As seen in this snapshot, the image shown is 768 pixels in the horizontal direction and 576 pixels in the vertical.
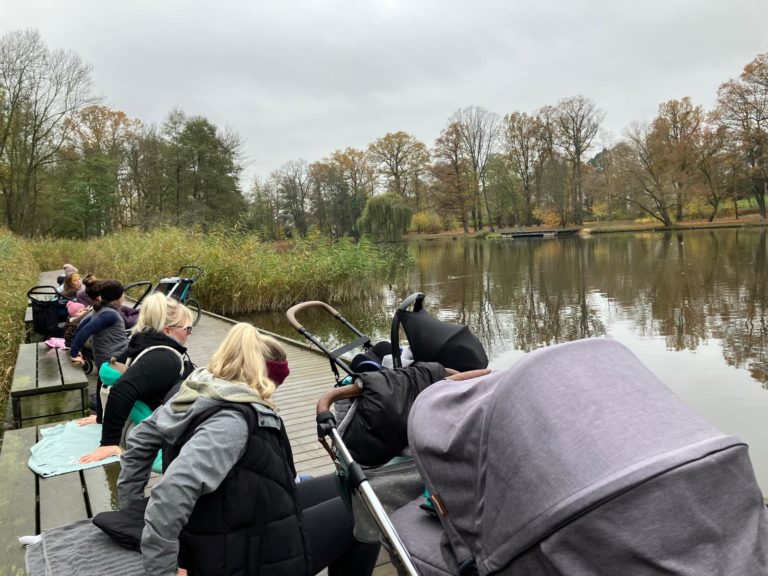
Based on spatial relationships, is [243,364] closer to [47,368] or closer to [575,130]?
[47,368]

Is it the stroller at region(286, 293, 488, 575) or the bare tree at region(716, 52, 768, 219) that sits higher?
the bare tree at region(716, 52, 768, 219)

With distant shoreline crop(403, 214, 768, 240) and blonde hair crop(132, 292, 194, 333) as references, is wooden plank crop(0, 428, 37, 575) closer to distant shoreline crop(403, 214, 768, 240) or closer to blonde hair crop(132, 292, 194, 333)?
blonde hair crop(132, 292, 194, 333)

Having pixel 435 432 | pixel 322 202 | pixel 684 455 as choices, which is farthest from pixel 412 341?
pixel 322 202

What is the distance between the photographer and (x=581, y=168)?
168 ft

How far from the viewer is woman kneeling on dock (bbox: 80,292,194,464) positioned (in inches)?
102

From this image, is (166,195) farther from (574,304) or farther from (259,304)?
(574,304)

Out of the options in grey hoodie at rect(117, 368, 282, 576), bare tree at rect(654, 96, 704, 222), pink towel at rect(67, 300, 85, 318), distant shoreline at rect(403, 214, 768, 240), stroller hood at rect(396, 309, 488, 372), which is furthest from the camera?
bare tree at rect(654, 96, 704, 222)

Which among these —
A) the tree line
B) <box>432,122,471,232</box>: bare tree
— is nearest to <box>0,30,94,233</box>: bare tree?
the tree line

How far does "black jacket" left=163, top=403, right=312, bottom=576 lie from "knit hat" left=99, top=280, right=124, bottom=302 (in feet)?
10.5

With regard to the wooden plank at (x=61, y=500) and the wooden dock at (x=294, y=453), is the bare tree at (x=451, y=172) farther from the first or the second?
the wooden plank at (x=61, y=500)

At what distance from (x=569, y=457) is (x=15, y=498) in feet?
9.23

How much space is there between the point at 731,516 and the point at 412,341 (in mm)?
1495

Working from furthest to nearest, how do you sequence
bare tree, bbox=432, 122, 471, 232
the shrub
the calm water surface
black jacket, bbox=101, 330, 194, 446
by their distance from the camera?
the shrub, bare tree, bbox=432, 122, 471, 232, the calm water surface, black jacket, bbox=101, 330, 194, 446

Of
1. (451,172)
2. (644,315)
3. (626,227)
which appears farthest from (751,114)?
(644,315)
